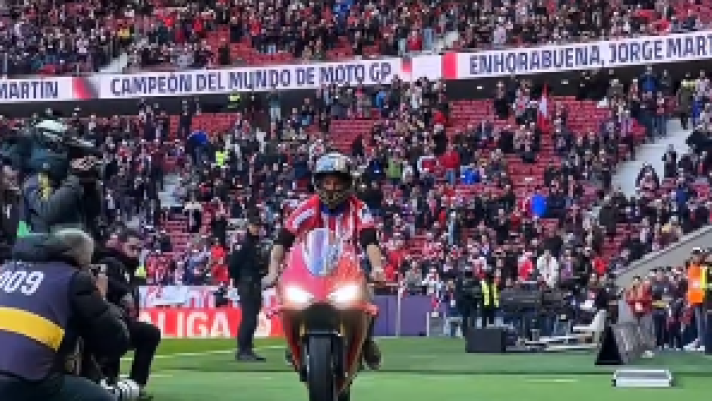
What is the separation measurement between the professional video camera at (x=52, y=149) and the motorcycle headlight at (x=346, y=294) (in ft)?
6.09

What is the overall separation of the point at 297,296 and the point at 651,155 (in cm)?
2656

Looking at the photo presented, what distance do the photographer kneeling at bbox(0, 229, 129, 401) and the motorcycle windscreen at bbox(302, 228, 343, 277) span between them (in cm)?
244

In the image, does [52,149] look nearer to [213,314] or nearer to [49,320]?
[49,320]

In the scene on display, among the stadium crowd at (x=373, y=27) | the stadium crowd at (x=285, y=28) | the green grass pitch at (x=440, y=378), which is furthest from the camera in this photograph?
the stadium crowd at (x=285, y=28)

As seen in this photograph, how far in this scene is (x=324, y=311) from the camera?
9.70 meters

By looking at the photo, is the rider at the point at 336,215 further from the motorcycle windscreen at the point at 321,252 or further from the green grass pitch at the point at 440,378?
the green grass pitch at the point at 440,378

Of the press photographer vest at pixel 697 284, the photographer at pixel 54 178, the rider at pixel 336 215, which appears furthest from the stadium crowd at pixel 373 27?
the photographer at pixel 54 178

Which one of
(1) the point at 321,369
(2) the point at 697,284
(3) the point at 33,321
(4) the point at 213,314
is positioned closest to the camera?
(3) the point at 33,321

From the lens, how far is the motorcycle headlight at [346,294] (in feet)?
32.1

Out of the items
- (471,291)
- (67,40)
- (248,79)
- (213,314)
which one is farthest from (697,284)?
(67,40)

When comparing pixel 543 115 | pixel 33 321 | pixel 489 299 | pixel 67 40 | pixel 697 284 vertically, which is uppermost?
pixel 67 40

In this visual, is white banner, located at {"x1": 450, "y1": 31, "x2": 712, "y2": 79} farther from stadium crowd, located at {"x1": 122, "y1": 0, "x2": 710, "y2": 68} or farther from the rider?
the rider

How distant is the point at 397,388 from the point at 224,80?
103 ft

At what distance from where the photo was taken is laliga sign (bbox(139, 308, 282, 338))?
29.7m
